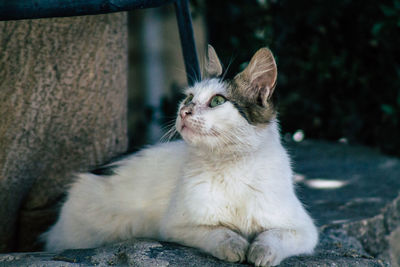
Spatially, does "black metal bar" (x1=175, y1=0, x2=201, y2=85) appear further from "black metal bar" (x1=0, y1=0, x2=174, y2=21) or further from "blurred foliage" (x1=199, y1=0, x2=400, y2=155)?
"blurred foliage" (x1=199, y1=0, x2=400, y2=155)

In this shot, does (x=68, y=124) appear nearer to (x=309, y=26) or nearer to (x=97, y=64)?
(x=97, y=64)

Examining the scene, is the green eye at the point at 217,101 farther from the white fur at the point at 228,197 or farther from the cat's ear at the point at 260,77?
the cat's ear at the point at 260,77

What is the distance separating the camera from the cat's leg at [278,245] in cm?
212

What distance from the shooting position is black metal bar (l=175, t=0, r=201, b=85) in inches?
113

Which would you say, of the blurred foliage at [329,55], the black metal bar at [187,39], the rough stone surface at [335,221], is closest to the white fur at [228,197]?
the rough stone surface at [335,221]

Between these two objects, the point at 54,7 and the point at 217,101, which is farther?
the point at 217,101

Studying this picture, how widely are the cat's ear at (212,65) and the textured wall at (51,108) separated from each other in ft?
2.48

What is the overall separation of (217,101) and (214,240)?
71 cm

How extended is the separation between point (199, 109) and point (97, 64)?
3.62 ft

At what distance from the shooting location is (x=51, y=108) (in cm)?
311

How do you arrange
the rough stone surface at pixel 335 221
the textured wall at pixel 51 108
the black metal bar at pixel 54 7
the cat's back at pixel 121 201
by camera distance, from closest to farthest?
the black metal bar at pixel 54 7 < the rough stone surface at pixel 335 221 < the cat's back at pixel 121 201 < the textured wall at pixel 51 108

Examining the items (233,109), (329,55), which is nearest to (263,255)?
(233,109)

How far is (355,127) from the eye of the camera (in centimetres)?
534

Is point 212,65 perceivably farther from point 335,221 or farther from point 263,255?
point 335,221
